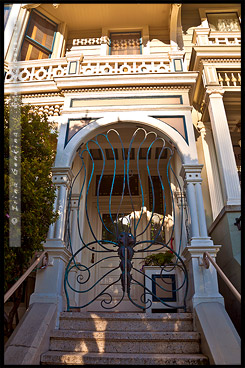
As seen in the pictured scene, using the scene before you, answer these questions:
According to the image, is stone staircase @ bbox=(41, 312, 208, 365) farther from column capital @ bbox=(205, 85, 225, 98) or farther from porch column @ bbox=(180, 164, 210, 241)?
column capital @ bbox=(205, 85, 225, 98)

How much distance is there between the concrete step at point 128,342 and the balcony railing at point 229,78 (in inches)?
197

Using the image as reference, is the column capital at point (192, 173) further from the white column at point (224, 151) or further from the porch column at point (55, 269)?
the porch column at point (55, 269)

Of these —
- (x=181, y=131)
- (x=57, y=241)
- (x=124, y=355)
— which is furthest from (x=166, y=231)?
(x=124, y=355)

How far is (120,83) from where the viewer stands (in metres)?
5.28

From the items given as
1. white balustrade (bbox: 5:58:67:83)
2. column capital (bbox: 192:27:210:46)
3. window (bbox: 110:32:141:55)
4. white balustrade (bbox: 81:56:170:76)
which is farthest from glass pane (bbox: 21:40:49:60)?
column capital (bbox: 192:27:210:46)

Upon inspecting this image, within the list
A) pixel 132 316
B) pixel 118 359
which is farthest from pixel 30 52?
pixel 118 359

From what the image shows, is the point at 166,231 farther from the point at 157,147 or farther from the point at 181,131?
the point at 181,131

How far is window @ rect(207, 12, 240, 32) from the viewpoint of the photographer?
7.74 m

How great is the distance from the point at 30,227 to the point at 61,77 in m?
3.33

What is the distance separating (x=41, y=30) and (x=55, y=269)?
6.76 m

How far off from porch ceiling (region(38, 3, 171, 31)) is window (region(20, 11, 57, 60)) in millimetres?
341

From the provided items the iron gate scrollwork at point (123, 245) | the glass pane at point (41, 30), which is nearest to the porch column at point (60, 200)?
the iron gate scrollwork at point (123, 245)

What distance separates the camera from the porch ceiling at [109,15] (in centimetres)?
779

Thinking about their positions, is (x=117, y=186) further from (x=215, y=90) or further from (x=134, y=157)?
(x=215, y=90)
